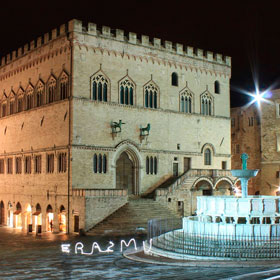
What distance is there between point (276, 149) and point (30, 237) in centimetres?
2773

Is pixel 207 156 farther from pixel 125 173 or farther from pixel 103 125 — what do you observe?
pixel 103 125

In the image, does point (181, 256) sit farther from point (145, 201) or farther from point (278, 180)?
point (278, 180)

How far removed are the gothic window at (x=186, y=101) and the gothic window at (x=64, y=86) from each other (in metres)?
11.0

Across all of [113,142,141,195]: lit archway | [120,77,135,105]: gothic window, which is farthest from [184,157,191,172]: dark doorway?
[120,77,135,105]: gothic window

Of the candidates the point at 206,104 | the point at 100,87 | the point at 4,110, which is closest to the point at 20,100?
the point at 4,110

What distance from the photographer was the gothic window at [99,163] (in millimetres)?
38344

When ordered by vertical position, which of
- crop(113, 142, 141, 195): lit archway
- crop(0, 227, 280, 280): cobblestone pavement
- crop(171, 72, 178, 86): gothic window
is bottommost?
crop(0, 227, 280, 280): cobblestone pavement

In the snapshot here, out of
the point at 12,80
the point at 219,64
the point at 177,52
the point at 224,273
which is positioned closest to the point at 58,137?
the point at 12,80

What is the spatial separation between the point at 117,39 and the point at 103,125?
6.93 m

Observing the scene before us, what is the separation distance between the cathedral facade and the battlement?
89 millimetres

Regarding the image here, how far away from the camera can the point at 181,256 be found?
22109 mm

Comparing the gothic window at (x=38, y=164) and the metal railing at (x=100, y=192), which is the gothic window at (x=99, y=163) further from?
the gothic window at (x=38, y=164)

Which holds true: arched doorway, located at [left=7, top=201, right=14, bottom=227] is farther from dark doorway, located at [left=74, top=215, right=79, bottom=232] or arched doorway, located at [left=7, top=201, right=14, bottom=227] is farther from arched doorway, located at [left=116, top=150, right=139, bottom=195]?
→ arched doorway, located at [left=116, top=150, right=139, bottom=195]

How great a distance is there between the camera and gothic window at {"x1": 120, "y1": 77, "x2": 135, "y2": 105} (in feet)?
133
